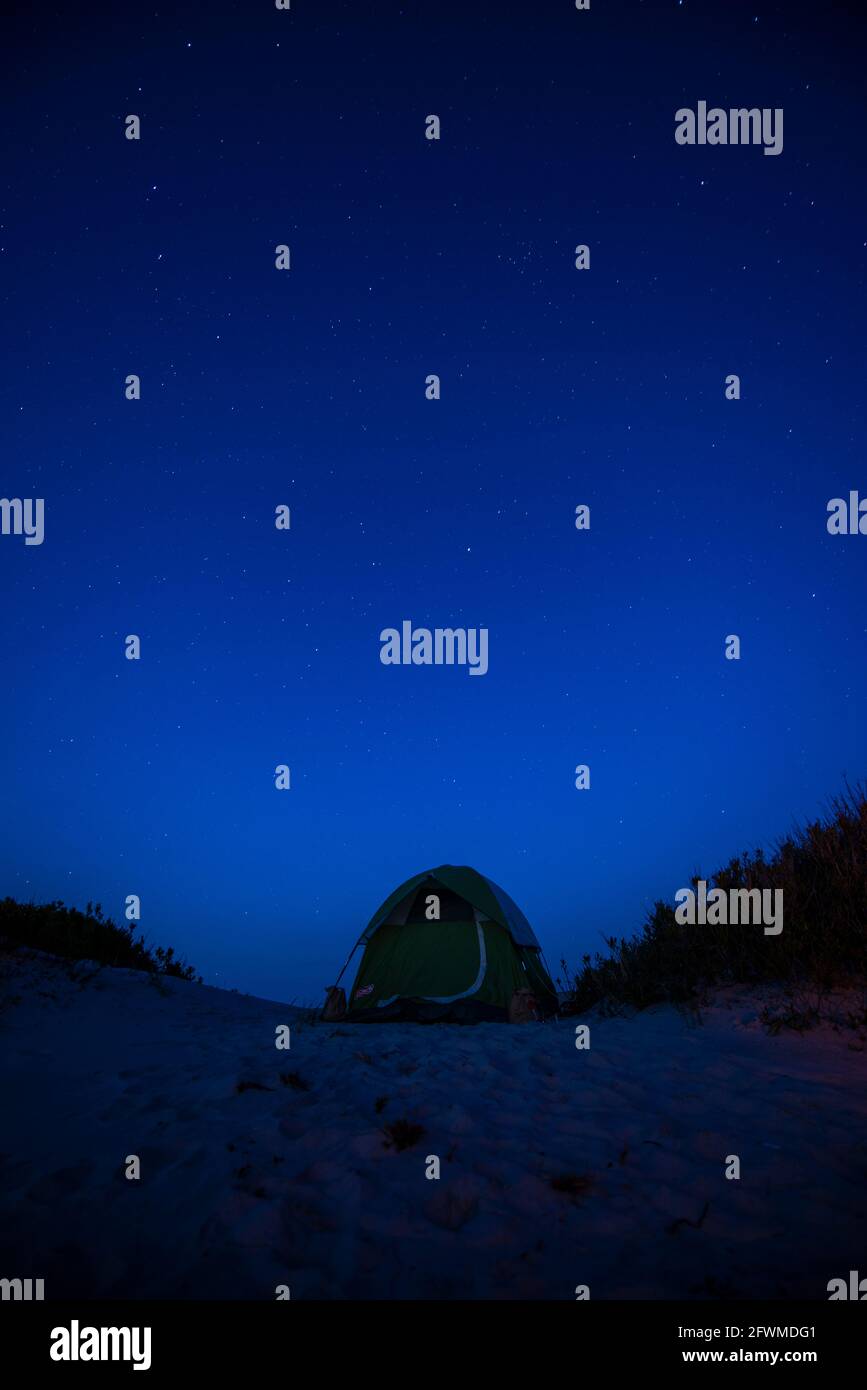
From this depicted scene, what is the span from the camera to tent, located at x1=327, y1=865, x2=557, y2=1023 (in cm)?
924

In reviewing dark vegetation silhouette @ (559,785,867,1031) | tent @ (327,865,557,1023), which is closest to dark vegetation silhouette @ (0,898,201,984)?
tent @ (327,865,557,1023)

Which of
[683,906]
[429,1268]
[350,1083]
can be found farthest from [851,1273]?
[683,906]

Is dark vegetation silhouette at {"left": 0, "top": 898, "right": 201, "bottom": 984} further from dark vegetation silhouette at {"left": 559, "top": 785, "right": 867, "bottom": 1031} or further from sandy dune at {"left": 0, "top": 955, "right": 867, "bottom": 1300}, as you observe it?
dark vegetation silhouette at {"left": 559, "top": 785, "right": 867, "bottom": 1031}

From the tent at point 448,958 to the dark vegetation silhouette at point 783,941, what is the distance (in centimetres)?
161

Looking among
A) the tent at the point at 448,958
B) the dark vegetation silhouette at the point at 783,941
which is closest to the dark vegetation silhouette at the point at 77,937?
the tent at the point at 448,958

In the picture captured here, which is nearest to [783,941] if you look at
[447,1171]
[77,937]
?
[447,1171]

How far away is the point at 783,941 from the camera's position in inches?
264

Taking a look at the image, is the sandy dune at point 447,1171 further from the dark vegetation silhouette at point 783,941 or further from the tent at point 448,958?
the tent at point 448,958

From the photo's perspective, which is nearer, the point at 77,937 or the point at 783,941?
the point at 783,941

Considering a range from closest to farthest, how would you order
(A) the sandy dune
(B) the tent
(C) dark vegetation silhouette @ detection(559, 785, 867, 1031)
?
1. (A) the sandy dune
2. (C) dark vegetation silhouette @ detection(559, 785, 867, 1031)
3. (B) the tent

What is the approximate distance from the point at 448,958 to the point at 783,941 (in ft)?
17.4

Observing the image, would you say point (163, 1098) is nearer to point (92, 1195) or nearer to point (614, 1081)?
point (92, 1195)

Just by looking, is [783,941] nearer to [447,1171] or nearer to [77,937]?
[447,1171]

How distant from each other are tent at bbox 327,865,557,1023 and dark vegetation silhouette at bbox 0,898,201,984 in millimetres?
4043
